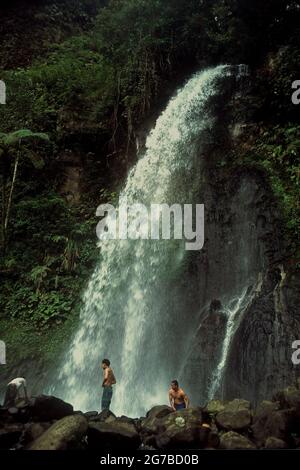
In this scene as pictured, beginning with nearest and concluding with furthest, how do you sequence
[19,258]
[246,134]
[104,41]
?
[246,134], [19,258], [104,41]

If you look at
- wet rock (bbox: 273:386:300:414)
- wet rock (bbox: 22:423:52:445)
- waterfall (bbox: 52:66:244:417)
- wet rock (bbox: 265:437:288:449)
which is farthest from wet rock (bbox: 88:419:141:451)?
waterfall (bbox: 52:66:244:417)

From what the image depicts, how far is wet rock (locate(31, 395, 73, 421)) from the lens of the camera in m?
6.18

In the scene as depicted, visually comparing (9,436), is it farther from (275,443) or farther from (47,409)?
(275,443)

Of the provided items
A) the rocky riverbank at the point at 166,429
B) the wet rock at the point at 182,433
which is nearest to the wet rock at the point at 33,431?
the rocky riverbank at the point at 166,429

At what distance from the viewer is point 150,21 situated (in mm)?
16219

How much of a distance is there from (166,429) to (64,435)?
1.32 metres

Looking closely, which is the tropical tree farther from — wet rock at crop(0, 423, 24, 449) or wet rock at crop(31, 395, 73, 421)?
wet rock at crop(0, 423, 24, 449)

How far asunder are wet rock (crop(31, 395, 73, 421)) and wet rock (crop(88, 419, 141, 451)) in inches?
35.6

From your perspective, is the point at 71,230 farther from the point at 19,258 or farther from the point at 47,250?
the point at 19,258

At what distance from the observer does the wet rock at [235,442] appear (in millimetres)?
5086

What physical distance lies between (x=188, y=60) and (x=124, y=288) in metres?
9.61

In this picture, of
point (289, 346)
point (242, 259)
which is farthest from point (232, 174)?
point (289, 346)

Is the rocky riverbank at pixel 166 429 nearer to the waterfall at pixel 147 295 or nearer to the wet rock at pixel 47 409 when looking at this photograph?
the wet rock at pixel 47 409

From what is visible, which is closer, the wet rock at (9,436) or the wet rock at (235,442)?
the wet rock at (235,442)
